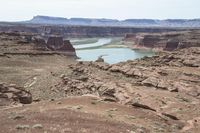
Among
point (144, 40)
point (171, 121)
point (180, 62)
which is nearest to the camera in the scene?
point (171, 121)

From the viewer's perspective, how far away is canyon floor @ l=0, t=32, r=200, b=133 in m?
16.7

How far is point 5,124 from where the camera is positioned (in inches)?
647

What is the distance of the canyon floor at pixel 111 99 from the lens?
1672cm

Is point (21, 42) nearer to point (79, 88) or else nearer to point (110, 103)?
point (79, 88)

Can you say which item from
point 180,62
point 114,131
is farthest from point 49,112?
point 180,62

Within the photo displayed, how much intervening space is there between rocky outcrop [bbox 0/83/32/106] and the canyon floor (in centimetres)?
10

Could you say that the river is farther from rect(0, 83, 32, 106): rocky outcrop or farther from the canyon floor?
rect(0, 83, 32, 106): rocky outcrop

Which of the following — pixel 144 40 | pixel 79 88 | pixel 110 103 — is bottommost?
pixel 144 40

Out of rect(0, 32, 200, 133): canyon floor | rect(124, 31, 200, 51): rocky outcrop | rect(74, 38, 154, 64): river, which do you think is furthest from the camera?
rect(124, 31, 200, 51): rocky outcrop

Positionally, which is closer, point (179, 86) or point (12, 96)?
point (12, 96)

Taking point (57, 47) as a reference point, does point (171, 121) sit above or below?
above

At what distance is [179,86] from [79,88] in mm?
7385

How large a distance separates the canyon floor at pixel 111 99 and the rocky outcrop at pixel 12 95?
0.10m

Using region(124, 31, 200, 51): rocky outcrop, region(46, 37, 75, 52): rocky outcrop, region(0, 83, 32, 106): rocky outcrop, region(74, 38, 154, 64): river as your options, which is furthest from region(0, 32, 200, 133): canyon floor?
region(124, 31, 200, 51): rocky outcrop
